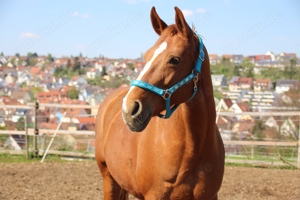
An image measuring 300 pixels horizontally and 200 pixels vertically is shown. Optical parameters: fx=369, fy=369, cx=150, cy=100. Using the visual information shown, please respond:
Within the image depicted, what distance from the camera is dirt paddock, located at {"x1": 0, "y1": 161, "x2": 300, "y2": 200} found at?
19.8 ft

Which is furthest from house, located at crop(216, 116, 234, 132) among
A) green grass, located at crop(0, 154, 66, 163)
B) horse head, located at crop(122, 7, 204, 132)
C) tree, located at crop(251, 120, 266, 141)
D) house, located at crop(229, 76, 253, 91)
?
house, located at crop(229, 76, 253, 91)

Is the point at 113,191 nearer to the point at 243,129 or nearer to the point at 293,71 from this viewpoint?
the point at 243,129

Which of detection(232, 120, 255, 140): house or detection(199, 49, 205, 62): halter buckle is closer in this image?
detection(199, 49, 205, 62): halter buckle

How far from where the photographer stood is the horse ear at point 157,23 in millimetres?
2551

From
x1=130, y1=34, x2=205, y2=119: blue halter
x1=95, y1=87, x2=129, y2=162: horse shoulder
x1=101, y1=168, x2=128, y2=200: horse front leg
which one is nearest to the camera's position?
x1=130, y1=34, x2=205, y2=119: blue halter

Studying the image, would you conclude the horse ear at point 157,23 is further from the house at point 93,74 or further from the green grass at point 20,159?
the house at point 93,74

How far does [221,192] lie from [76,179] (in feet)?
9.08

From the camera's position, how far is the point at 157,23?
2.62 m

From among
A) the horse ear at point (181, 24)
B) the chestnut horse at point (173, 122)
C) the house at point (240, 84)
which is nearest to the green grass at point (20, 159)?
the chestnut horse at point (173, 122)

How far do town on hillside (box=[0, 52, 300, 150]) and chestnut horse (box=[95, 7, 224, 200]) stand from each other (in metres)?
0.47

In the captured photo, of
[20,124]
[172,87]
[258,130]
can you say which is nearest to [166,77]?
[172,87]

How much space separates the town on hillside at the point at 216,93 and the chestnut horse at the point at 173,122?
0.47 m

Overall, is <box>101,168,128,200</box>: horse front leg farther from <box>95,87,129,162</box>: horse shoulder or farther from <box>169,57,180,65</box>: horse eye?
<box>169,57,180,65</box>: horse eye

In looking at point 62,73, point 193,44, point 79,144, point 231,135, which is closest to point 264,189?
point 231,135
